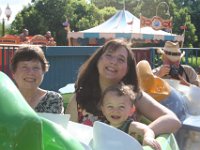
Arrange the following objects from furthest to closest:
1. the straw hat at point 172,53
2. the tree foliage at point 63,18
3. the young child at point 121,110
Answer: the tree foliage at point 63,18, the straw hat at point 172,53, the young child at point 121,110

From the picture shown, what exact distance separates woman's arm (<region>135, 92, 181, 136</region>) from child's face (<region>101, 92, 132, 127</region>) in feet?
0.74

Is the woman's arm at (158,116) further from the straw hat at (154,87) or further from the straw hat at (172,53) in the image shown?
the straw hat at (172,53)

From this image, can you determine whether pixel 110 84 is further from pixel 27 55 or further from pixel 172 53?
pixel 172 53

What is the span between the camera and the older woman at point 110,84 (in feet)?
7.64

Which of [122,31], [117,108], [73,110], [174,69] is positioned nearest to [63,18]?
[122,31]

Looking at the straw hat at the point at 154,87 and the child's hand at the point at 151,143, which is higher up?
the straw hat at the point at 154,87

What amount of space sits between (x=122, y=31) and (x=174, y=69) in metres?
12.1

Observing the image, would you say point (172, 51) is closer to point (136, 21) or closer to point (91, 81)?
point (91, 81)

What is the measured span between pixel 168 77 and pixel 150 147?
2.30m

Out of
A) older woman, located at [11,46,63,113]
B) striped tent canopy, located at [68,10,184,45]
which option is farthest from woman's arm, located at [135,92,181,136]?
striped tent canopy, located at [68,10,184,45]

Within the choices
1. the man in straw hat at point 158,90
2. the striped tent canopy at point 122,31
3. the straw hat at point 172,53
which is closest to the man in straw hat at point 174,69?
the straw hat at point 172,53

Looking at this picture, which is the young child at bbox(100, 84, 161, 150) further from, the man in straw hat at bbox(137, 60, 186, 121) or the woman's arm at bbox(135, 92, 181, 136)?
the man in straw hat at bbox(137, 60, 186, 121)

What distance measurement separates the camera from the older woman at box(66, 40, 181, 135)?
7.64 ft

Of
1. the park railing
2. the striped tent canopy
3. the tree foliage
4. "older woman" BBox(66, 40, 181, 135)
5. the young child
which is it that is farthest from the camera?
the tree foliage
